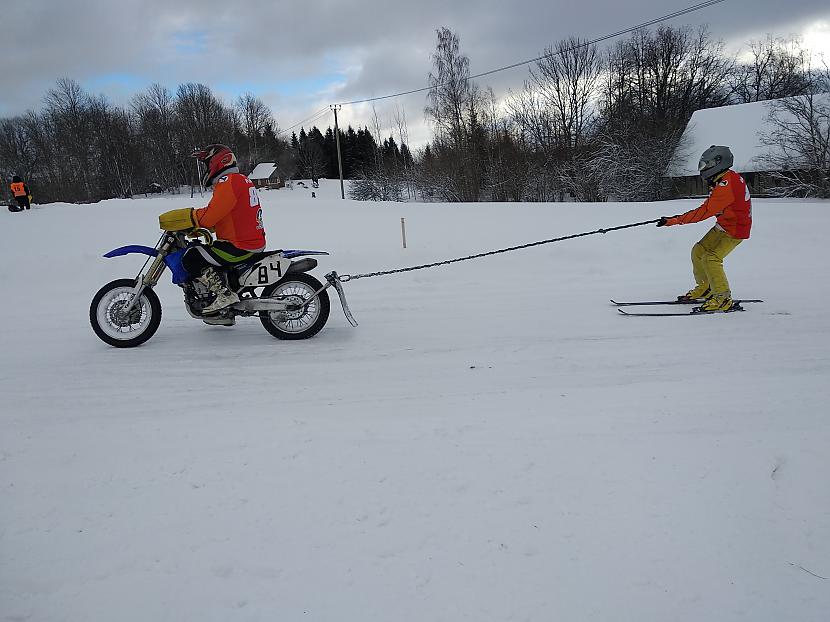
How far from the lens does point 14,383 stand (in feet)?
15.6

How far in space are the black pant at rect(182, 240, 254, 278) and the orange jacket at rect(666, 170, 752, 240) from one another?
16.5ft

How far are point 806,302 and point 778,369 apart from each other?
9.36ft

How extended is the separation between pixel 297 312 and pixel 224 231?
119cm

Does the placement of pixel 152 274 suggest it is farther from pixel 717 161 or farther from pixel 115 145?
pixel 115 145

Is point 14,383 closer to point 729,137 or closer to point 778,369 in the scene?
point 778,369

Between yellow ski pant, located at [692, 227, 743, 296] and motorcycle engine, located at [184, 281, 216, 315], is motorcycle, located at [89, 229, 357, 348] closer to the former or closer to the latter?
motorcycle engine, located at [184, 281, 216, 315]

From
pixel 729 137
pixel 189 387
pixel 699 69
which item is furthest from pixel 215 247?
pixel 699 69

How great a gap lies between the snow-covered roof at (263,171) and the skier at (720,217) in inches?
2461

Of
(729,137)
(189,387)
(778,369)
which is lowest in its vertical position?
(778,369)

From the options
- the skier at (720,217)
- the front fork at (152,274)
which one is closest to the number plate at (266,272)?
the front fork at (152,274)

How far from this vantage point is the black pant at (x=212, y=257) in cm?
580

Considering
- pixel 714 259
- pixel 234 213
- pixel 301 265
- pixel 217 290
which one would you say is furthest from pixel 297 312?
pixel 714 259

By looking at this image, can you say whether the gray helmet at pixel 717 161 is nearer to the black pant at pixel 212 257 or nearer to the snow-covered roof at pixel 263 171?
the black pant at pixel 212 257

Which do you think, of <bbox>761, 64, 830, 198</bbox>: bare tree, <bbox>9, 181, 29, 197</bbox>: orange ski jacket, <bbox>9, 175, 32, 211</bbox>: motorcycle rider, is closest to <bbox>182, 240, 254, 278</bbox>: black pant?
<bbox>9, 175, 32, 211</bbox>: motorcycle rider
